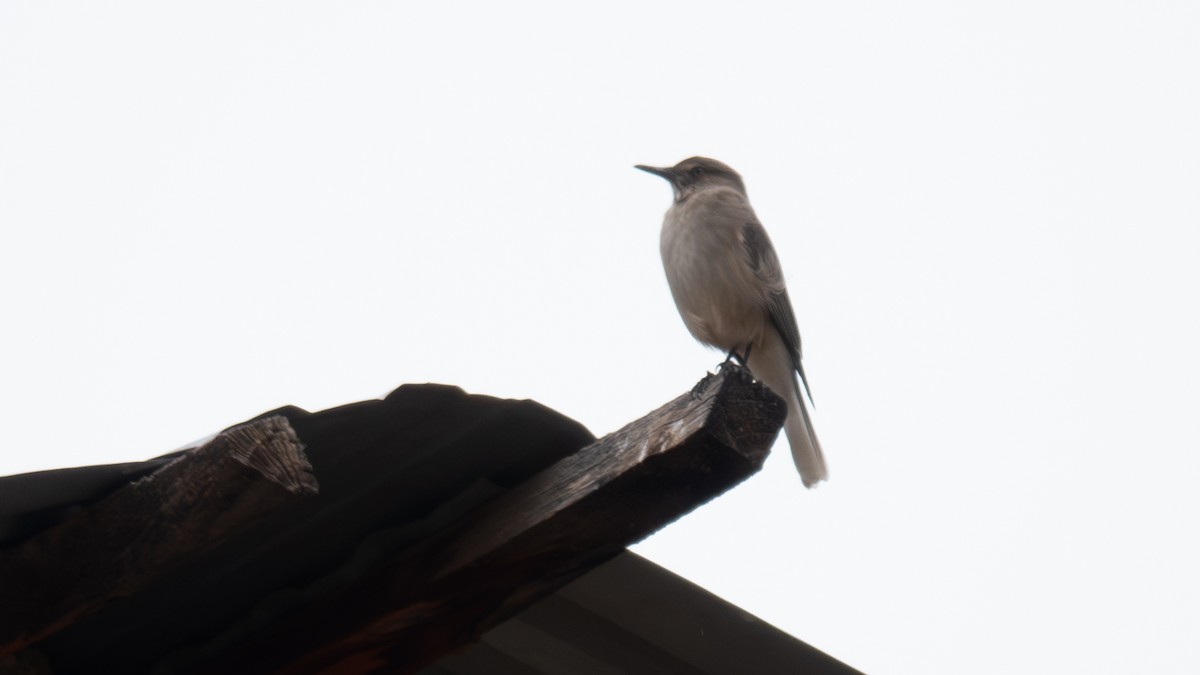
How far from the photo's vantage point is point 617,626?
326 cm

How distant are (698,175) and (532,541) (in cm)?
392

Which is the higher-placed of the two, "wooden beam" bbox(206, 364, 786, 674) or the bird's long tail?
the bird's long tail

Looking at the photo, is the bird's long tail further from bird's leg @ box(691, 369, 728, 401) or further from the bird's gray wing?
bird's leg @ box(691, 369, 728, 401)

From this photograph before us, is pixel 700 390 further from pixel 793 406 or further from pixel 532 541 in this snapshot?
pixel 793 406

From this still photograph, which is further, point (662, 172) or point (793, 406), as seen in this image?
point (662, 172)

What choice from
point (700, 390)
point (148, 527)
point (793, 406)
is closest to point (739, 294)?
point (793, 406)

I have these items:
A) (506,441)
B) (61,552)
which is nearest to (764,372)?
(506,441)

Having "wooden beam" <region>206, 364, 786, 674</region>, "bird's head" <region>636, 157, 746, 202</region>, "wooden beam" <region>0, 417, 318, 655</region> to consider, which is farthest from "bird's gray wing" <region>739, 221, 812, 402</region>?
"wooden beam" <region>0, 417, 318, 655</region>

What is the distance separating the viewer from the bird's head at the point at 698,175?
610cm

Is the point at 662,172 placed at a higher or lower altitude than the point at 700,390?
higher

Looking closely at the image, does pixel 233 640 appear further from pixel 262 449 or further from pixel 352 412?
pixel 262 449

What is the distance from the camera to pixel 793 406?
5469mm

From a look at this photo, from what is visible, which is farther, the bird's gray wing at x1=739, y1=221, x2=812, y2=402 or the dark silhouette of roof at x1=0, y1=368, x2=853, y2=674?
the bird's gray wing at x1=739, y1=221, x2=812, y2=402

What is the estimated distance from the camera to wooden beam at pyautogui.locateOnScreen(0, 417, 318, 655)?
1.96m
